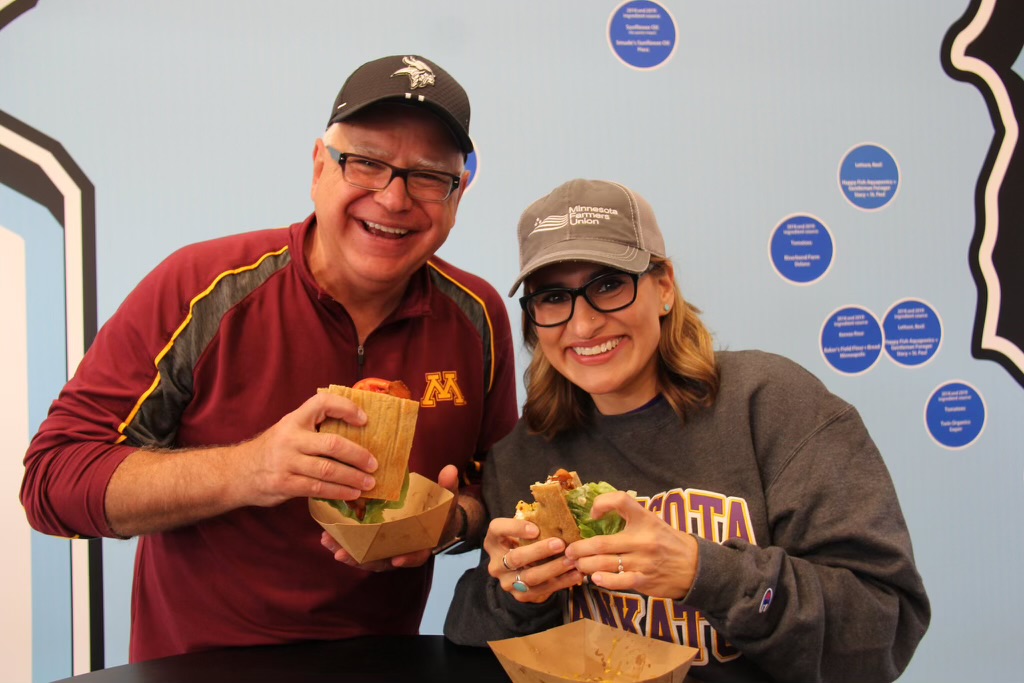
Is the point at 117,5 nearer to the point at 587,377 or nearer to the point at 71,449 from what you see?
the point at 71,449

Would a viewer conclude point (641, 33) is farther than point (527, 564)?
Yes

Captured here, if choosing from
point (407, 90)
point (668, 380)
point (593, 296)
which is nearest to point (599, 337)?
point (593, 296)

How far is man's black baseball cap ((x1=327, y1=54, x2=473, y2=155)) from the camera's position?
189 centimetres

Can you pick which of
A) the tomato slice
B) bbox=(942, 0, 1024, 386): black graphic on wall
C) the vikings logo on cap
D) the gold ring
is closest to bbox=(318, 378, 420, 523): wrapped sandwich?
the tomato slice

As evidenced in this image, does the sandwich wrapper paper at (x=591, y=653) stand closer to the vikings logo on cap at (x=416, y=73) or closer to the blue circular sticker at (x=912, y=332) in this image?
the vikings logo on cap at (x=416, y=73)

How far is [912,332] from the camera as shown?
3387 mm

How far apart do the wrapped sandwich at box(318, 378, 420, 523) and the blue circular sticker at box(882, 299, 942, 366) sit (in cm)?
247

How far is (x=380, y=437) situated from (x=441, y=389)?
549 millimetres

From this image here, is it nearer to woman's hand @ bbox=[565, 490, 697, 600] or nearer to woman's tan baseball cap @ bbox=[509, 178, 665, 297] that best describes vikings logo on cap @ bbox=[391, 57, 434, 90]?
woman's tan baseball cap @ bbox=[509, 178, 665, 297]

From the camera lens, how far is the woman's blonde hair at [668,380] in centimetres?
185

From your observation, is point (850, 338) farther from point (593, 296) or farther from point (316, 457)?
point (316, 457)

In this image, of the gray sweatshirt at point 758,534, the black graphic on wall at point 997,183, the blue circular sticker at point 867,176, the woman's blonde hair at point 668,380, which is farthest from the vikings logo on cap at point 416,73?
the black graphic on wall at point 997,183

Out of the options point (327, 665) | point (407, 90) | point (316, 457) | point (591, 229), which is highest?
point (407, 90)

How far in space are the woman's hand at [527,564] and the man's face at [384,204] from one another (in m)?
0.72
